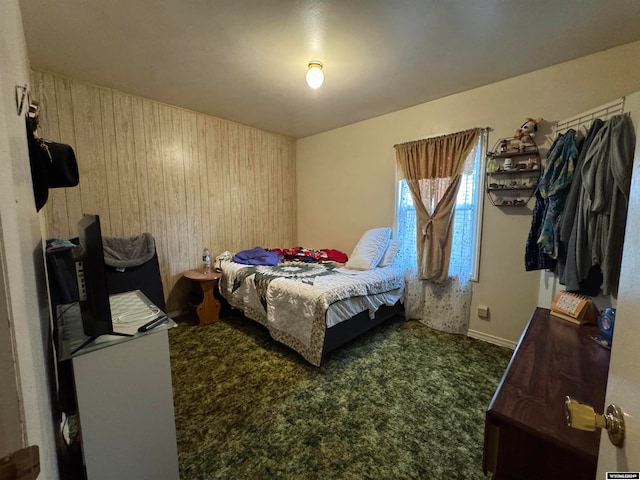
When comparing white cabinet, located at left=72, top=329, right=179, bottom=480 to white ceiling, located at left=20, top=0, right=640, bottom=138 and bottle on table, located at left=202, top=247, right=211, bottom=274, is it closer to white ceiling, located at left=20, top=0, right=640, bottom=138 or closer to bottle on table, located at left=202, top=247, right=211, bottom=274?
white ceiling, located at left=20, top=0, right=640, bottom=138

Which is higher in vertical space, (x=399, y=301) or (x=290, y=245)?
(x=290, y=245)

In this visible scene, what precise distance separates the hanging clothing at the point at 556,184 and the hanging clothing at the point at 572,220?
41 mm

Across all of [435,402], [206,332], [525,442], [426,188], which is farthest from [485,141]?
[206,332]

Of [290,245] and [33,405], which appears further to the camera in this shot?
[290,245]

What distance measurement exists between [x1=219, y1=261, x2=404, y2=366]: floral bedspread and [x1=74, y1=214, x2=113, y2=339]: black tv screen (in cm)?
135

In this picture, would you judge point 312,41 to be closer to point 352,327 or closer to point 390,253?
point 390,253

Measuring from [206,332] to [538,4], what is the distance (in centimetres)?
364

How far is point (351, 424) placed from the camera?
1.53 meters

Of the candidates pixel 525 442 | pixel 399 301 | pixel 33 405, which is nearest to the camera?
pixel 33 405

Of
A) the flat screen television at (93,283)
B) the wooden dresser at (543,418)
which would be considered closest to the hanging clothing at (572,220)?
the wooden dresser at (543,418)

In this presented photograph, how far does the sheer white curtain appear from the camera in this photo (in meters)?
2.53

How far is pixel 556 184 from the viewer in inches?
64.9

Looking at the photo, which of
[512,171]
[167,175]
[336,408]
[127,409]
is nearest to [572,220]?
[512,171]

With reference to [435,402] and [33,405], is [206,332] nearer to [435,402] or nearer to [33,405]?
[435,402]
